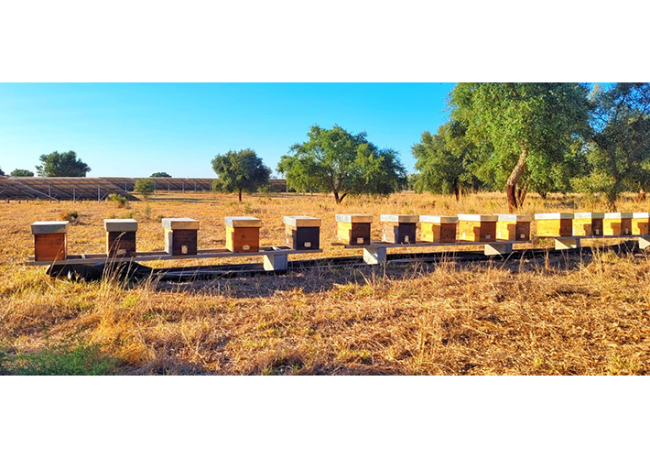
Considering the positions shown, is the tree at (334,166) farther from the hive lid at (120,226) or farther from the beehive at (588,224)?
the hive lid at (120,226)

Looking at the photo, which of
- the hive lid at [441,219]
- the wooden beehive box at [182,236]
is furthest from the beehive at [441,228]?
the wooden beehive box at [182,236]

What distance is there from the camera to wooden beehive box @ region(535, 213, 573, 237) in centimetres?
659

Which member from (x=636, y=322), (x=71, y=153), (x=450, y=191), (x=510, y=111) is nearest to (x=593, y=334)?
(x=636, y=322)

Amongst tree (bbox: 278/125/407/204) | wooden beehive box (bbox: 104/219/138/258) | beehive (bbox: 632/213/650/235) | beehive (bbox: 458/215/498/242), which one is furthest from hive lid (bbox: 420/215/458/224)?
tree (bbox: 278/125/407/204)

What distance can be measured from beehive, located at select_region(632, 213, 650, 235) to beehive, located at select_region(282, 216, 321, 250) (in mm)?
5261

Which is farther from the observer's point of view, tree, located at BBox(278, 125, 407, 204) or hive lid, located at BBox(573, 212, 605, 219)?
tree, located at BBox(278, 125, 407, 204)

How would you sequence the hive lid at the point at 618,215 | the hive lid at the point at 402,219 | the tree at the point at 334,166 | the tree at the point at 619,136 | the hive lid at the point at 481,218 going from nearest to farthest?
the hive lid at the point at 402,219 < the hive lid at the point at 481,218 < the hive lid at the point at 618,215 < the tree at the point at 619,136 < the tree at the point at 334,166

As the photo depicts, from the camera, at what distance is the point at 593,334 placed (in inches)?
128

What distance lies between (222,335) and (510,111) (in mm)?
9430

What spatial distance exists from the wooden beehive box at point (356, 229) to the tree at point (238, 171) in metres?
24.1

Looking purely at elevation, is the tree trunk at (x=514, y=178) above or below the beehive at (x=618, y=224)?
above

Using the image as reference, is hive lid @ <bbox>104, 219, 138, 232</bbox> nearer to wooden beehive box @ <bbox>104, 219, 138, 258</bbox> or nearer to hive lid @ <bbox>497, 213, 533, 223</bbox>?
wooden beehive box @ <bbox>104, 219, 138, 258</bbox>

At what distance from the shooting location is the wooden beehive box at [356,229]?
531 cm

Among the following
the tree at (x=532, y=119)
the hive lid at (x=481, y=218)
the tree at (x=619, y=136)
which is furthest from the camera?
the tree at (x=619, y=136)
